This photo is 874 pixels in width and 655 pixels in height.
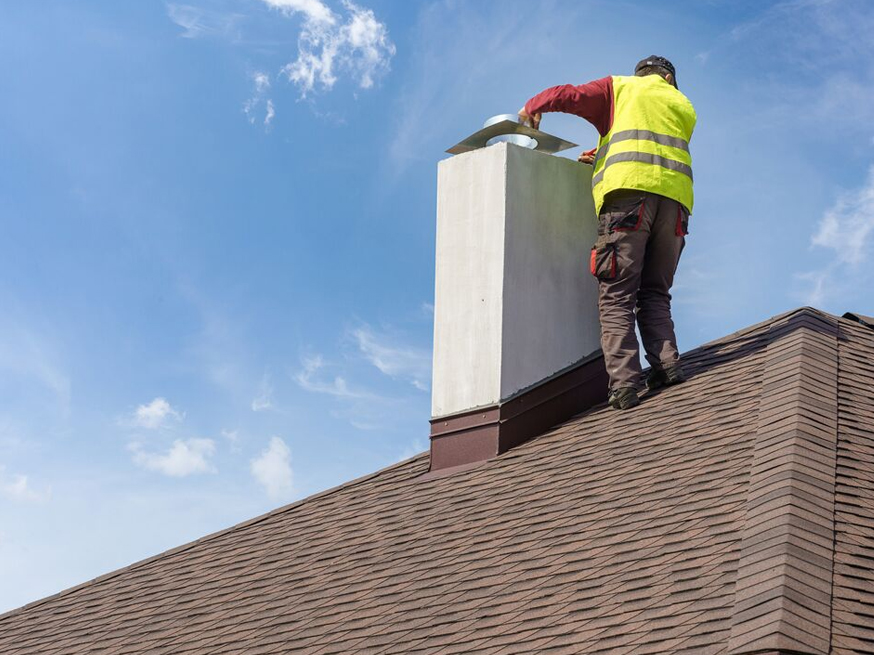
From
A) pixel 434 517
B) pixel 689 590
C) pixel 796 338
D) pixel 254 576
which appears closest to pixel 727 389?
pixel 796 338

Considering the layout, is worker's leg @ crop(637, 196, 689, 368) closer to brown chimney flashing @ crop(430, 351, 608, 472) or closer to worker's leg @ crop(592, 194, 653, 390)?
worker's leg @ crop(592, 194, 653, 390)

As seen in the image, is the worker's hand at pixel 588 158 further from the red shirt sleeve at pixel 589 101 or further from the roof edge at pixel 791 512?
the roof edge at pixel 791 512

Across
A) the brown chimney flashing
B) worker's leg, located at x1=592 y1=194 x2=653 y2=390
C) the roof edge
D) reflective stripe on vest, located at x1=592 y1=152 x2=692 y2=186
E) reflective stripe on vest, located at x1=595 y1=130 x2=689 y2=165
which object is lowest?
the roof edge

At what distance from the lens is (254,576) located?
755 cm

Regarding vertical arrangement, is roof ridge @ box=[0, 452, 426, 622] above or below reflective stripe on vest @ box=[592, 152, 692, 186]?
below

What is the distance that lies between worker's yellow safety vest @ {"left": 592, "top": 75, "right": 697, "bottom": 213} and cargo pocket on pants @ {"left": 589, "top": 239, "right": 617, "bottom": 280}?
244 mm

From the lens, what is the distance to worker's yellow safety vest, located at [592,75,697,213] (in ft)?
25.6

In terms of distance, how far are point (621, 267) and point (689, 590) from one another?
10.3 ft

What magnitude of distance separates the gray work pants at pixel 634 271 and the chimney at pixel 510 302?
1.30ft

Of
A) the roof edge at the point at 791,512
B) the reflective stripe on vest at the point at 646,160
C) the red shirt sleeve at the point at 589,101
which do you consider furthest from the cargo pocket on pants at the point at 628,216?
the roof edge at the point at 791,512

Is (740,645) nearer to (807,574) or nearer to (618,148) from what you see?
(807,574)

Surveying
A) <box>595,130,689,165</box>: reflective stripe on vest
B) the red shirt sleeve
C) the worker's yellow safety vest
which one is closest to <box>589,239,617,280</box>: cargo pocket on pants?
the worker's yellow safety vest

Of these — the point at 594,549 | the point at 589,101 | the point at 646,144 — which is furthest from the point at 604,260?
the point at 594,549

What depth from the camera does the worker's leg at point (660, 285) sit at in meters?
7.95
